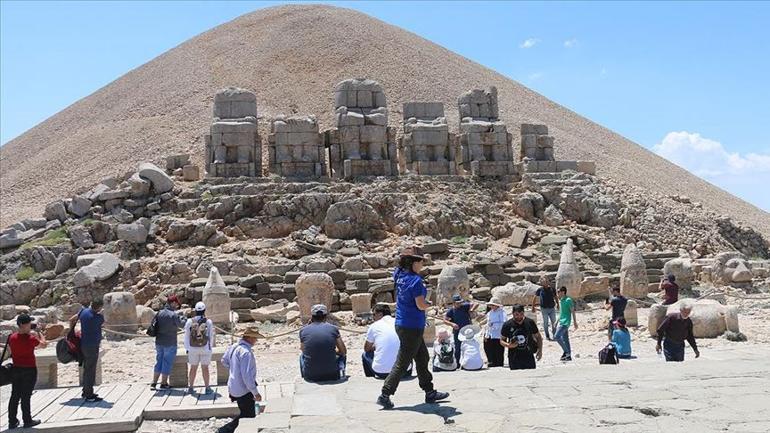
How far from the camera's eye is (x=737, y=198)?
5022 cm

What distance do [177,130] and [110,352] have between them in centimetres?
2965

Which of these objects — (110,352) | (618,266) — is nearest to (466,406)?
(110,352)

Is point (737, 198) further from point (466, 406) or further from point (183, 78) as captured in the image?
point (466, 406)

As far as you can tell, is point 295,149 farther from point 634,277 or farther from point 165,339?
point 165,339

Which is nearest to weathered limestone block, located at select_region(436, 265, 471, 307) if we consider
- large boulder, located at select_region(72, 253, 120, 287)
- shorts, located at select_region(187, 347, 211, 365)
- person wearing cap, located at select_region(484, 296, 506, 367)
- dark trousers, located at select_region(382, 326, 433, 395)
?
person wearing cap, located at select_region(484, 296, 506, 367)

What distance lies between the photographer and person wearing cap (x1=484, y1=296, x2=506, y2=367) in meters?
11.4

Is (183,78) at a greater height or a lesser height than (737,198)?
greater

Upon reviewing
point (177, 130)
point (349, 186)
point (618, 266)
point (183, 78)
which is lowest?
point (618, 266)

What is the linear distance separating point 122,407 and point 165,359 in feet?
3.43

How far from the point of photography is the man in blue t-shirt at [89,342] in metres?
10.9

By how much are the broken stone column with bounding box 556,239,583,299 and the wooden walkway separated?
9788 mm

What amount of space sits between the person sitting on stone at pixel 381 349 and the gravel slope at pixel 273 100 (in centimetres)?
3034

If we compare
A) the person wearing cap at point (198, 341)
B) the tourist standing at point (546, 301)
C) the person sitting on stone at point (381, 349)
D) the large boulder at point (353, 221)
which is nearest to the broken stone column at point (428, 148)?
the large boulder at point (353, 221)

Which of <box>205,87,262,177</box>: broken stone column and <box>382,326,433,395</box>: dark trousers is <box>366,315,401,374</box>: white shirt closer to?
<box>382,326,433,395</box>: dark trousers
